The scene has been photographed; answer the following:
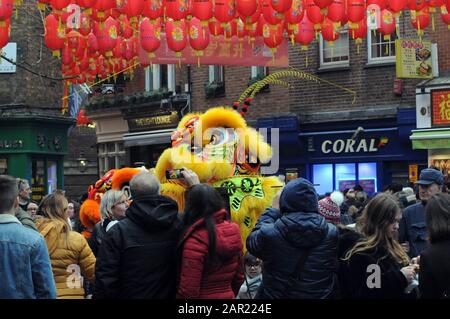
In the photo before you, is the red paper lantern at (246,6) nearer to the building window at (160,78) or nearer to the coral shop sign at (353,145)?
the coral shop sign at (353,145)

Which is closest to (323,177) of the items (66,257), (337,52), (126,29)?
(337,52)

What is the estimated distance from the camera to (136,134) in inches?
963

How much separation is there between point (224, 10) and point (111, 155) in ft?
49.0

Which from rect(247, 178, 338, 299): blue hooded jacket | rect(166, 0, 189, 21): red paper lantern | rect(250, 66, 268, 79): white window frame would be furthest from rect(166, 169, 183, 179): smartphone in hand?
rect(250, 66, 268, 79): white window frame

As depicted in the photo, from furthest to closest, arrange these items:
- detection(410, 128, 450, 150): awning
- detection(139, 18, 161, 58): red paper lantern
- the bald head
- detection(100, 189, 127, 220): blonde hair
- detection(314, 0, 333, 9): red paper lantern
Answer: detection(410, 128, 450, 150): awning
detection(139, 18, 161, 58): red paper lantern
detection(314, 0, 333, 9): red paper lantern
detection(100, 189, 127, 220): blonde hair
the bald head

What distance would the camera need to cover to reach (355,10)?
12.0 m

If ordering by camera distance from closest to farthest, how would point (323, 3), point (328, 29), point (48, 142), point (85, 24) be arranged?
point (323, 3)
point (328, 29)
point (85, 24)
point (48, 142)

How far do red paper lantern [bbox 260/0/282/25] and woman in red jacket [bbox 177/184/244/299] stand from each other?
7195 millimetres

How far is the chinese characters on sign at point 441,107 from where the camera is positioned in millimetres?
17062

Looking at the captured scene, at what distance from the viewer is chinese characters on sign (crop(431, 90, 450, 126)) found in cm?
1706

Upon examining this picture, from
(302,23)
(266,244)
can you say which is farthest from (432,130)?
(266,244)

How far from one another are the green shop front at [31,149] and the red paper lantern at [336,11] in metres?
15.1

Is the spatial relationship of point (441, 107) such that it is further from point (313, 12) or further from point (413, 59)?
point (313, 12)

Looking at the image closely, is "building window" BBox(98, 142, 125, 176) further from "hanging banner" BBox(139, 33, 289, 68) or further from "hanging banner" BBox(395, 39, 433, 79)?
"hanging banner" BBox(139, 33, 289, 68)
